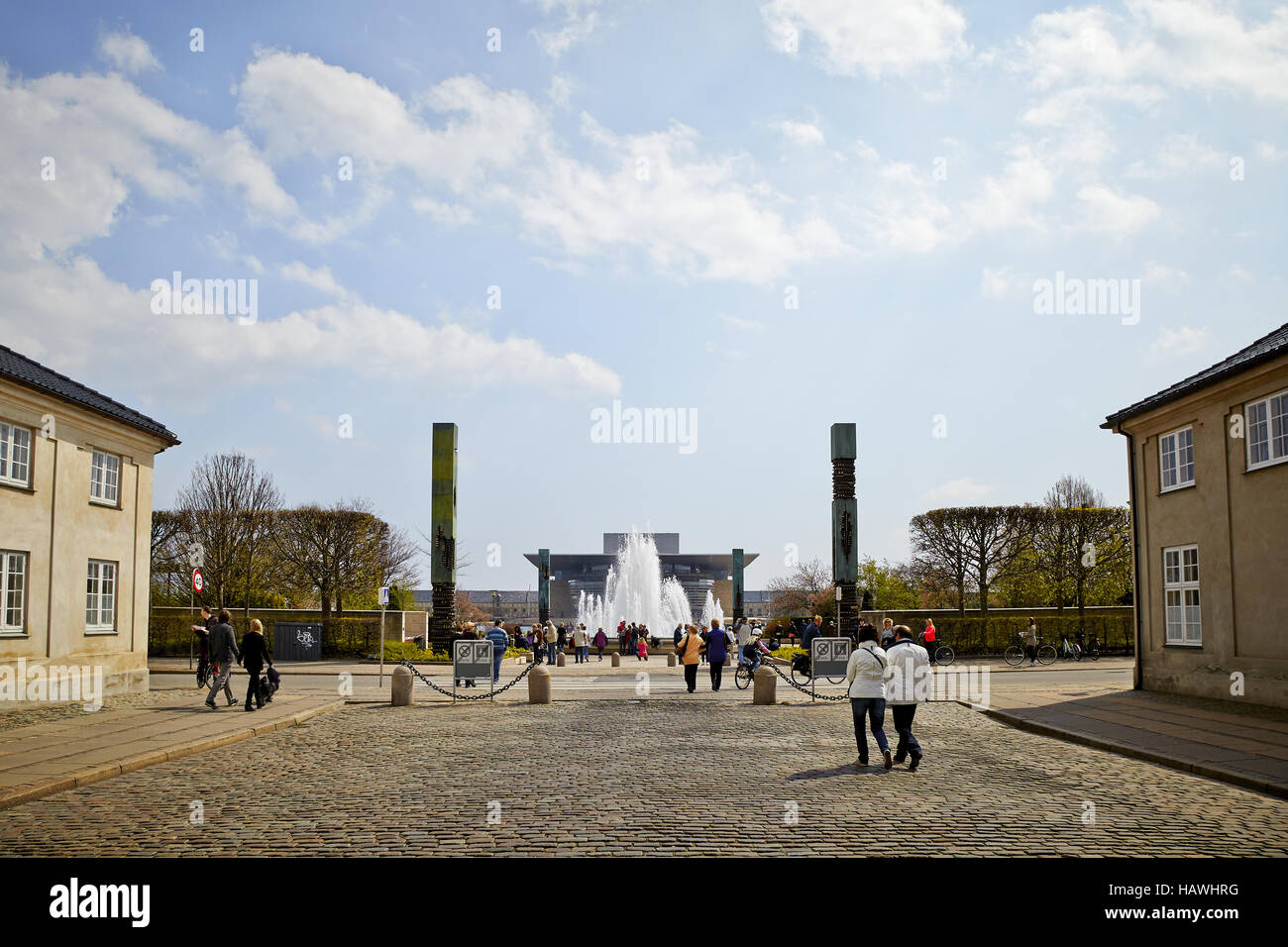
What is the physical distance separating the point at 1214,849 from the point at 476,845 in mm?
5551

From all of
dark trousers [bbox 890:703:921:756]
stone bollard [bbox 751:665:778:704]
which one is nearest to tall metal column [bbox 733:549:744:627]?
stone bollard [bbox 751:665:778:704]

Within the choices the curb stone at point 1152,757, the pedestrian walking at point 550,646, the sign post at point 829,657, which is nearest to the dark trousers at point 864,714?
the curb stone at point 1152,757

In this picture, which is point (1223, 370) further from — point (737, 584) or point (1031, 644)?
point (737, 584)

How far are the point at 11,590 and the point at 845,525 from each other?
85.9 ft

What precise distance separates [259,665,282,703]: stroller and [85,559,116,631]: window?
17.5 feet

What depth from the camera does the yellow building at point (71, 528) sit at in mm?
19859

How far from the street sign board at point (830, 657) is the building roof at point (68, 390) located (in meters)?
17.0

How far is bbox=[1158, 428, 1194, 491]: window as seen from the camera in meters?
21.3

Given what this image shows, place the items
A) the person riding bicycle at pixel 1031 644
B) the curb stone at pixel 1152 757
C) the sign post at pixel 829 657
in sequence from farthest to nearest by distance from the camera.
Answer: the person riding bicycle at pixel 1031 644 < the sign post at pixel 829 657 < the curb stone at pixel 1152 757

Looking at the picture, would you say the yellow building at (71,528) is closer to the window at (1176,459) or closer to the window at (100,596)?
the window at (100,596)

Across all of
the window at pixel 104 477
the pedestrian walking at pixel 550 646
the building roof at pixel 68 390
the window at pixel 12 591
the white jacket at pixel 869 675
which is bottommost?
the pedestrian walking at pixel 550 646

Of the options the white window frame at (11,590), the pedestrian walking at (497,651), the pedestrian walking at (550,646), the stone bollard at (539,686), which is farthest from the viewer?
the pedestrian walking at (550,646)
